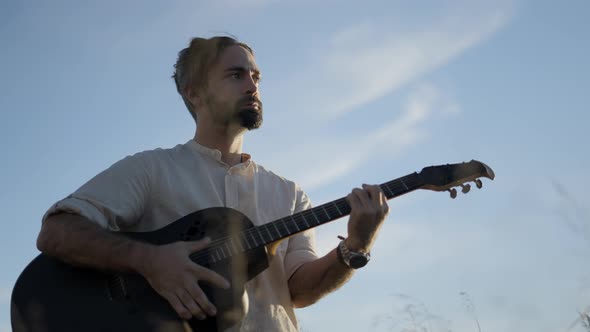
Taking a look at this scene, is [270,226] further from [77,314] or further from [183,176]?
[77,314]

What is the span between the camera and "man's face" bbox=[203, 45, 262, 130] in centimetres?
409

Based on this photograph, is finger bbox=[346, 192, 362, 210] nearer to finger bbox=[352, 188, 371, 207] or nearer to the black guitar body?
finger bbox=[352, 188, 371, 207]

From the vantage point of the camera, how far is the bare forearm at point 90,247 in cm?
312

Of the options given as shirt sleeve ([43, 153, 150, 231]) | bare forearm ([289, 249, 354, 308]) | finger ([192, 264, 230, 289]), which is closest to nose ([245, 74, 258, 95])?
shirt sleeve ([43, 153, 150, 231])

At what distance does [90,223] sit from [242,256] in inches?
28.5

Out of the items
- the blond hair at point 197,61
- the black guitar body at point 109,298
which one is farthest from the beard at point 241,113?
the black guitar body at point 109,298

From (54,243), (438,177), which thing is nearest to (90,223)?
(54,243)

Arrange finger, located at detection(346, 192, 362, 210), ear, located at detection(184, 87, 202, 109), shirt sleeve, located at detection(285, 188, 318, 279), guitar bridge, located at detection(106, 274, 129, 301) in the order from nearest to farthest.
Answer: guitar bridge, located at detection(106, 274, 129, 301)
finger, located at detection(346, 192, 362, 210)
shirt sleeve, located at detection(285, 188, 318, 279)
ear, located at detection(184, 87, 202, 109)

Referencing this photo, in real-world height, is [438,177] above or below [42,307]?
above

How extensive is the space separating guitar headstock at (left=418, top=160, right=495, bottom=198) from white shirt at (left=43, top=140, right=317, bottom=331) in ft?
2.34

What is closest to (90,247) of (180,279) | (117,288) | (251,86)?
(117,288)

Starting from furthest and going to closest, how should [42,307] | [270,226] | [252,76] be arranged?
[252,76] < [270,226] < [42,307]

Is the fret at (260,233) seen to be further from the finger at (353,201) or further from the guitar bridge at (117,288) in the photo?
the guitar bridge at (117,288)

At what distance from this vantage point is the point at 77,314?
9.96 ft
